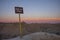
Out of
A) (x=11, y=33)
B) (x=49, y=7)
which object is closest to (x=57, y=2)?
(x=49, y=7)

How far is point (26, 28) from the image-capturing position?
2.75 metres

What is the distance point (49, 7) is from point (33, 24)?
1.54ft

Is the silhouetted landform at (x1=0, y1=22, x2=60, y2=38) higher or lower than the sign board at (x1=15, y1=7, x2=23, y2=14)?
lower

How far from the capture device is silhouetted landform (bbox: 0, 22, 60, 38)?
8.86ft

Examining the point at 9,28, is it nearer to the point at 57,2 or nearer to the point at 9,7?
the point at 9,7

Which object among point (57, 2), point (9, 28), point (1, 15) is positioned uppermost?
point (57, 2)

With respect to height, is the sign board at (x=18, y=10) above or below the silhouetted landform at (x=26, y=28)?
above

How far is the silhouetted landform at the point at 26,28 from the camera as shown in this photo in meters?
2.70

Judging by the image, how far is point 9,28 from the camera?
8.88 feet

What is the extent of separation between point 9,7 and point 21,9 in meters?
0.23

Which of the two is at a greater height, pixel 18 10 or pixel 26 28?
pixel 18 10

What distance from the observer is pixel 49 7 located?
2840 mm

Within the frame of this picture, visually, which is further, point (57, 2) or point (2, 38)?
point (57, 2)

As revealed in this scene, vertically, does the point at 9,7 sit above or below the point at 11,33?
above
